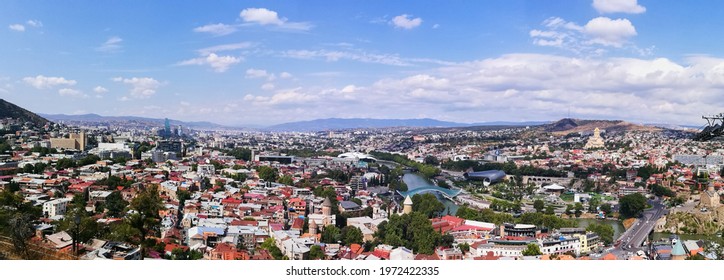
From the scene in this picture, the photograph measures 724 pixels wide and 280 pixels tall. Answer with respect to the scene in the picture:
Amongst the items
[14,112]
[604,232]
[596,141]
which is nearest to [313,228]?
[604,232]

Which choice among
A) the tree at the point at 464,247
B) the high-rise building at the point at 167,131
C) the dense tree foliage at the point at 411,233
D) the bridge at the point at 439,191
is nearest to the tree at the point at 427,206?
the bridge at the point at 439,191

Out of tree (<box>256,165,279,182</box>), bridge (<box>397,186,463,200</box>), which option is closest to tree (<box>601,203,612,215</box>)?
bridge (<box>397,186,463,200</box>)

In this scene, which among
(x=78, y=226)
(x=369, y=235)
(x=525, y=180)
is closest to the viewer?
(x=78, y=226)

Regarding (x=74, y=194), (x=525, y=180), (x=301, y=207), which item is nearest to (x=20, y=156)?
(x=74, y=194)

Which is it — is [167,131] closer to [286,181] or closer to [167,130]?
[167,130]

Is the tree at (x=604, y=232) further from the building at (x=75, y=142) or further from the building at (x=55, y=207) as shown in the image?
the building at (x=75, y=142)
